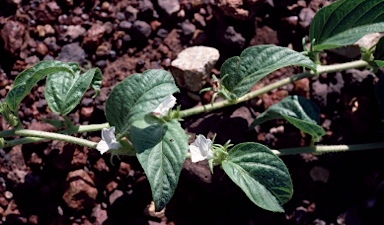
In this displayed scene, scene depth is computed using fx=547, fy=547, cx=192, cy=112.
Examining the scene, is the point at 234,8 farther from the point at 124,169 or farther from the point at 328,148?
the point at 124,169

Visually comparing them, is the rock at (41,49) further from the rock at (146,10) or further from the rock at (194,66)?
the rock at (194,66)

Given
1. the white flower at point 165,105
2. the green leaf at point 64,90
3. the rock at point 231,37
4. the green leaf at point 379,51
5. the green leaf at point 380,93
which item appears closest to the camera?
the white flower at point 165,105

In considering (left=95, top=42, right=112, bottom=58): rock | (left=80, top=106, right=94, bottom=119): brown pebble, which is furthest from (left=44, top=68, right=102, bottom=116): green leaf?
(left=95, top=42, right=112, bottom=58): rock

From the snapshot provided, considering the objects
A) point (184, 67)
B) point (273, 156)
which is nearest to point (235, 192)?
point (273, 156)

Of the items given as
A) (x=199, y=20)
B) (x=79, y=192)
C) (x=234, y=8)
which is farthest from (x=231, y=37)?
(x=79, y=192)

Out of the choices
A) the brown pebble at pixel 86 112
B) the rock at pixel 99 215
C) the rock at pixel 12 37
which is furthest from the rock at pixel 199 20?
the rock at pixel 99 215

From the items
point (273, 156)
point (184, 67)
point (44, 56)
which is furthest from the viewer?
point (44, 56)

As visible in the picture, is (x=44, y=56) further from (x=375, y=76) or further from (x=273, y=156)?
(x=375, y=76)
